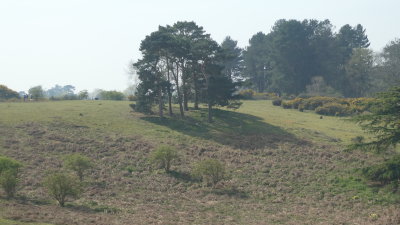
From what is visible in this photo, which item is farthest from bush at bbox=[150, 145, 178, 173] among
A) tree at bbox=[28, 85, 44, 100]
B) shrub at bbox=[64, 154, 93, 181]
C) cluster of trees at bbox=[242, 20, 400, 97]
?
cluster of trees at bbox=[242, 20, 400, 97]

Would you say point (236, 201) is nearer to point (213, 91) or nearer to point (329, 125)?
point (213, 91)

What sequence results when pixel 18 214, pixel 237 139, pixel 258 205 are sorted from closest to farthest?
pixel 18 214, pixel 258 205, pixel 237 139

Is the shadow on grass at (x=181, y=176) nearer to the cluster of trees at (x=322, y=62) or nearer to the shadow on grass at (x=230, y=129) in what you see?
the shadow on grass at (x=230, y=129)

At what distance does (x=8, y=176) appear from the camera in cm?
2578

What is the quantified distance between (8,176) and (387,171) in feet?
84.3

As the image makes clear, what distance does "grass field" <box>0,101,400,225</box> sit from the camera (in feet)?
84.3

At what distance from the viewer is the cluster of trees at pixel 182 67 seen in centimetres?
5266

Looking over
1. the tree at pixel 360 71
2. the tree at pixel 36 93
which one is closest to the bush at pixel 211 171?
the tree at pixel 36 93

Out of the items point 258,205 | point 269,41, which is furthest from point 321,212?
point 269,41

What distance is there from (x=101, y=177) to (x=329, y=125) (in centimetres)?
3526

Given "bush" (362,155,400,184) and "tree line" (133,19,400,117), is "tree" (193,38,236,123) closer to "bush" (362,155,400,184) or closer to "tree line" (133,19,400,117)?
"tree line" (133,19,400,117)

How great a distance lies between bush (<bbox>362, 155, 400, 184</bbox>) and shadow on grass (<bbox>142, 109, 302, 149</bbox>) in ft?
50.8

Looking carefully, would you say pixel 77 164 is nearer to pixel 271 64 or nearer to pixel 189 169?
pixel 189 169

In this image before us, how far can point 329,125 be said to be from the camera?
56688 millimetres
